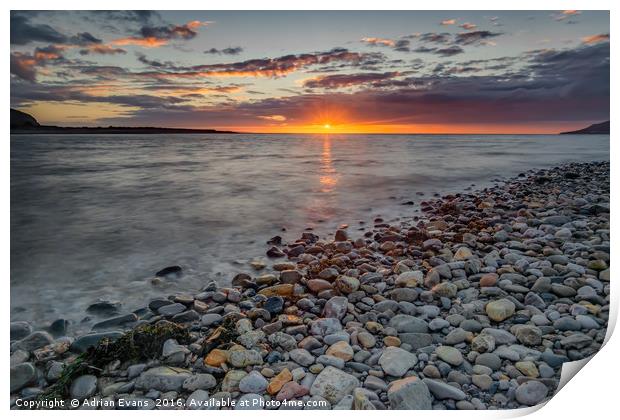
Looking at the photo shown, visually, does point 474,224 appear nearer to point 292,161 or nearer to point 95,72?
point 292,161

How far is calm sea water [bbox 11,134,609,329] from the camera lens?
3396 millimetres

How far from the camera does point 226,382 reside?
96.4 inches

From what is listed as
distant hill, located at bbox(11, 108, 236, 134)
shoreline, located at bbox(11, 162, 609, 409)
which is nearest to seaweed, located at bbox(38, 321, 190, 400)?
shoreline, located at bbox(11, 162, 609, 409)

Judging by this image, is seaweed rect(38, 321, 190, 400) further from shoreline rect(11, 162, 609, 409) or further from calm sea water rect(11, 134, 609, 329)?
calm sea water rect(11, 134, 609, 329)

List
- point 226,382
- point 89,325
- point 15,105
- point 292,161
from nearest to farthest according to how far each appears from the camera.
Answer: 1. point 226,382
2. point 89,325
3. point 15,105
4. point 292,161

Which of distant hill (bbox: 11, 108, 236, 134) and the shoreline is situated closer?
the shoreline

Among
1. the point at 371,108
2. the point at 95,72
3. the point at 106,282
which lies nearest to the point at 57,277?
the point at 106,282

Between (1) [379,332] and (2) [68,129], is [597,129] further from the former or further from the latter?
(2) [68,129]

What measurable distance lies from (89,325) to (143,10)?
89.0 inches

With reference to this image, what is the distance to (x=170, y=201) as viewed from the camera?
16.7ft

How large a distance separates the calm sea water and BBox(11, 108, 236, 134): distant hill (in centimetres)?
9

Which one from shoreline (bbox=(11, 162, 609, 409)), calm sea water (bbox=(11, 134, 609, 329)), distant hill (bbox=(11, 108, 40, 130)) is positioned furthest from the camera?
calm sea water (bbox=(11, 134, 609, 329))

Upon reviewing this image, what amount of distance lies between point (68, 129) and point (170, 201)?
1.55 metres

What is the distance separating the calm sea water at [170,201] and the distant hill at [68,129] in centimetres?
9
